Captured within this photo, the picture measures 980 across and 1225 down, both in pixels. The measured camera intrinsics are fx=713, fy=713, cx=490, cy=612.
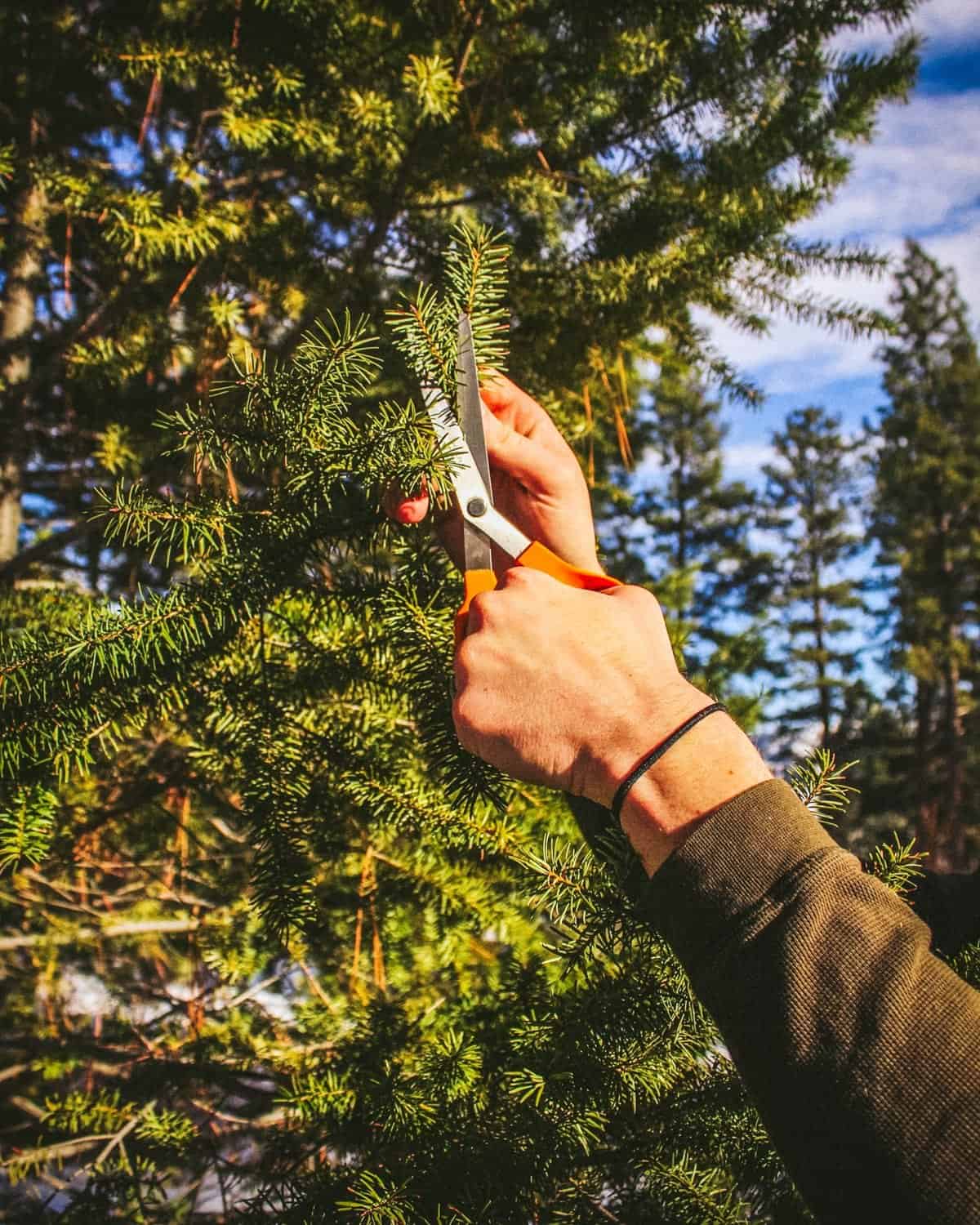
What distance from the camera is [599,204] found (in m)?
2.81

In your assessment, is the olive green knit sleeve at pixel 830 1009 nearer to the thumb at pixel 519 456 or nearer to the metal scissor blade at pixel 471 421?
the metal scissor blade at pixel 471 421

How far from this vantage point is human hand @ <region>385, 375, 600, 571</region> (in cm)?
138

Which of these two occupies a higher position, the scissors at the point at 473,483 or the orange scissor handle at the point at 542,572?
the scissors at the point at 473,483

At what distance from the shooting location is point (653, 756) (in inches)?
33.7

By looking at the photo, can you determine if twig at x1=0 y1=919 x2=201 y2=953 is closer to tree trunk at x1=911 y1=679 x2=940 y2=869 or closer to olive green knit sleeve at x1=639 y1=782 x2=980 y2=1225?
olive green knit sleeve at x1=639 y1=782 x2=980 y2=1225

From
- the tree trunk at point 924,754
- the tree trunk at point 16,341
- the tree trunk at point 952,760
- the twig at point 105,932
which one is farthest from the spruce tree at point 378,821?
the tree trunk at point 924,754

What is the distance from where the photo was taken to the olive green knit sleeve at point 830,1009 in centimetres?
61

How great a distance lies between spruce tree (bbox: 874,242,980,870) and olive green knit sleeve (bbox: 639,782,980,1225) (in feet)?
63.8

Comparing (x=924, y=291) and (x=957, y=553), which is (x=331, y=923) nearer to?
(x=957, y=553)

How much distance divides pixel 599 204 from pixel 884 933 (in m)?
2.85

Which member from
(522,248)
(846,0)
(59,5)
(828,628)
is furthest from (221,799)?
(828,628)

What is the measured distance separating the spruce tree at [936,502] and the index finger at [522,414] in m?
19.0

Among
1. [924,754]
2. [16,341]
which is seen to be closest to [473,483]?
[16,341]

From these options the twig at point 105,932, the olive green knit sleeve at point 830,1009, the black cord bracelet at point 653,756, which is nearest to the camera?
the olive green knit sleeve at point 830,1009
